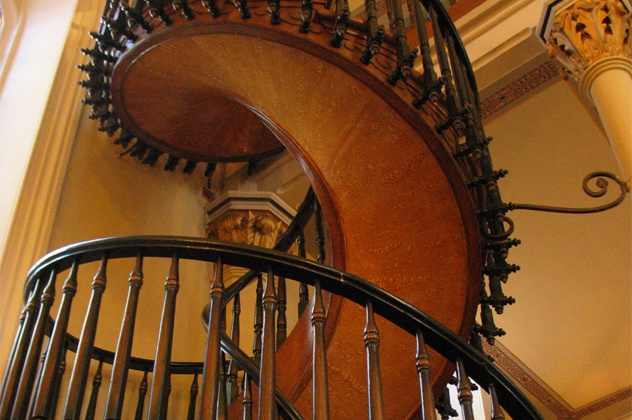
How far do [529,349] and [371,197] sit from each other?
195 inches

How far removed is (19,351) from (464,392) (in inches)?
56.3

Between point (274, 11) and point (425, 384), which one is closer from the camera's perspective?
point (425, 384)

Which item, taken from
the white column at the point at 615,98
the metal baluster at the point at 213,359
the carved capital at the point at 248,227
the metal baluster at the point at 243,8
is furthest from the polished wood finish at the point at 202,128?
the metal baluster at the point at 213,359

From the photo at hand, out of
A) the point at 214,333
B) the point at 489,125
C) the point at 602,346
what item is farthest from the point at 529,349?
the point at 214,333

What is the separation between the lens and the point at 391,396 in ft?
11.0

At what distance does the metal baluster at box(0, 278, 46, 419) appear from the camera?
2145 millimetres

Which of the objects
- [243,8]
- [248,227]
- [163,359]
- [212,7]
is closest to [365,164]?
[243,8]

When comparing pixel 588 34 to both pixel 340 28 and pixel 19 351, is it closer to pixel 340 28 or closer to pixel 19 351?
pixel 340 28

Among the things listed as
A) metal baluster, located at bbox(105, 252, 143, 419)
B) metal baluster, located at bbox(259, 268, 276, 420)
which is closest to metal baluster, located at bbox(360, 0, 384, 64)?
metal baluster, located at bbox(259, 268, 276, 420)

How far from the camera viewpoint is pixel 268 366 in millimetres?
2104

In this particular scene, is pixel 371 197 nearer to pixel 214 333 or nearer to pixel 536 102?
pixel 214 333

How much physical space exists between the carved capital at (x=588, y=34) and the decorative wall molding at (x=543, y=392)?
433 cm

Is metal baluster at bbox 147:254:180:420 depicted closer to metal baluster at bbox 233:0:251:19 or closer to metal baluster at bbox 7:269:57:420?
metal baluster at bbox 7:269:57:420

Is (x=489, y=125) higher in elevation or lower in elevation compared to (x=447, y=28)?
higher
